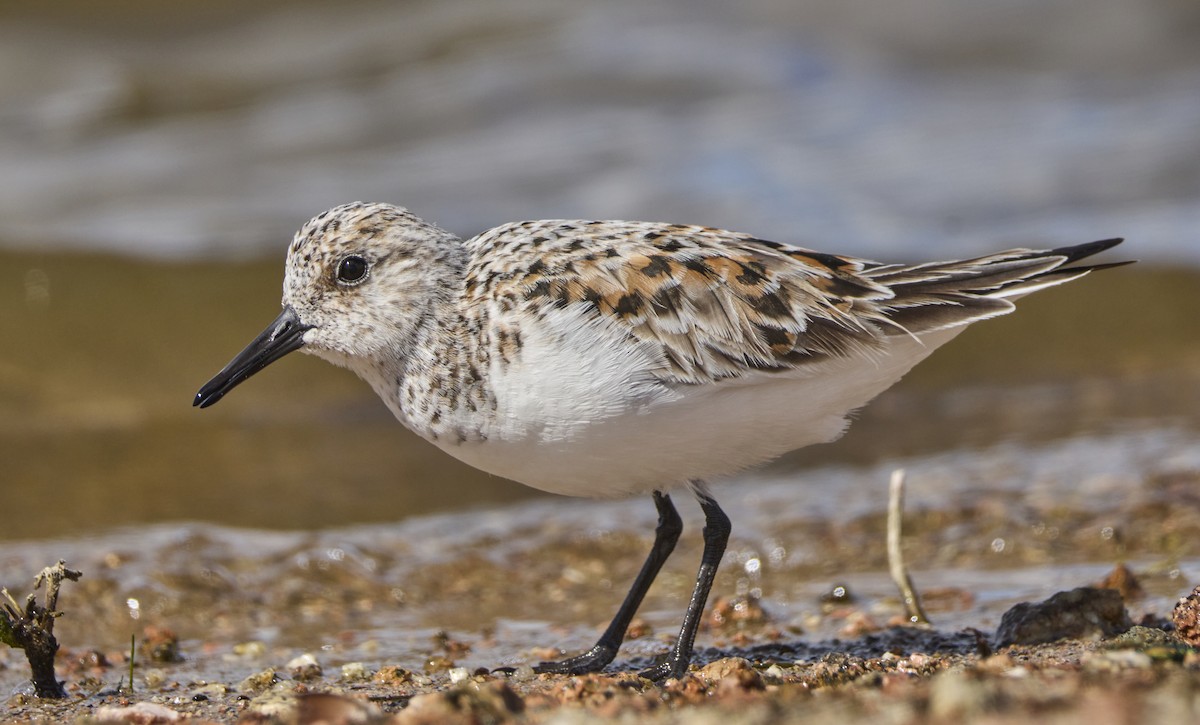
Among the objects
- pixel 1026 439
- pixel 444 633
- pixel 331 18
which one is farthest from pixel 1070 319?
pixel 331 18

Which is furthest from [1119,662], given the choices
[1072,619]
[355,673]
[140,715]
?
[140,715]

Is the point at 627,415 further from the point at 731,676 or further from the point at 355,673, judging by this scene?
the point at 355,673

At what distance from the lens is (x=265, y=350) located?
5398 mm

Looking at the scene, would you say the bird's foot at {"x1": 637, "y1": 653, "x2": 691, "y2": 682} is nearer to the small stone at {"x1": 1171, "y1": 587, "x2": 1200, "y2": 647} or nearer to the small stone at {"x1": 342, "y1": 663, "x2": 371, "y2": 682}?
the small stone at {"x1": 342, "y1": 663, "x2": 371, "y2": 682}

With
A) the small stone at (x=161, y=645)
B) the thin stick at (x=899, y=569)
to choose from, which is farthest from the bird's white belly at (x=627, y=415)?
the small stone at (x=161, y=645)

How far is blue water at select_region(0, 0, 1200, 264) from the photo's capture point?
1369 cm

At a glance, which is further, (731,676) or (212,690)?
(212,690)

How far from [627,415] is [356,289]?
120 centimetres

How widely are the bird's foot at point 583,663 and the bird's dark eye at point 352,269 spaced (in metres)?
1.58

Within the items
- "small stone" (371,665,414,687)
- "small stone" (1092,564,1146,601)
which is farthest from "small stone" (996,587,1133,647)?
"small stone" (371,665,414,687)

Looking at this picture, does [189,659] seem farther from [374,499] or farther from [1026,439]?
[1026,439]

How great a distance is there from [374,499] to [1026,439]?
382cm

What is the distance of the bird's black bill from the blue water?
7599 mm

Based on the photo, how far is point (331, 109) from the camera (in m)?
16.7
